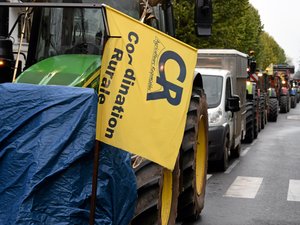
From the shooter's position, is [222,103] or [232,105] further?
[232,105]

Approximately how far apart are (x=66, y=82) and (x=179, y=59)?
2.90ft

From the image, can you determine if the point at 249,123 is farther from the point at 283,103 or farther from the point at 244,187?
the point at 283,103

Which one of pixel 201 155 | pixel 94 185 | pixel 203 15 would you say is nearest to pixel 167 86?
pixel 94 185

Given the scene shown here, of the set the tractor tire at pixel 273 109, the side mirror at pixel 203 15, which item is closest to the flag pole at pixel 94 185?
the side mirror at pixel 203 15

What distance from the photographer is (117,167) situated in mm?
5094

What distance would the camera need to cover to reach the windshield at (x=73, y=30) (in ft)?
20.7

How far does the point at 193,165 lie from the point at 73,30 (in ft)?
9.52

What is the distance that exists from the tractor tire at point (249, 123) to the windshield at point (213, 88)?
547cm

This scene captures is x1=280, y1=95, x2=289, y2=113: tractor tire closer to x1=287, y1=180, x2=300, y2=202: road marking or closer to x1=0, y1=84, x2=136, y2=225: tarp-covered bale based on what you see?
x1=287, y1=180, x2=300, y2=202: road marking

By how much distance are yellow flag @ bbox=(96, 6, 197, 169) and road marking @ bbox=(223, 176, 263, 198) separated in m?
6.38

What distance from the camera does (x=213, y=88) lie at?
15.2m

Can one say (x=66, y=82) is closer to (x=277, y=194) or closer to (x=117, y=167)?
(x=117, y=167)

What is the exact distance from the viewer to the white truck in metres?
14.4

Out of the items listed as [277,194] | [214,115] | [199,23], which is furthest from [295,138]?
[199,23]
